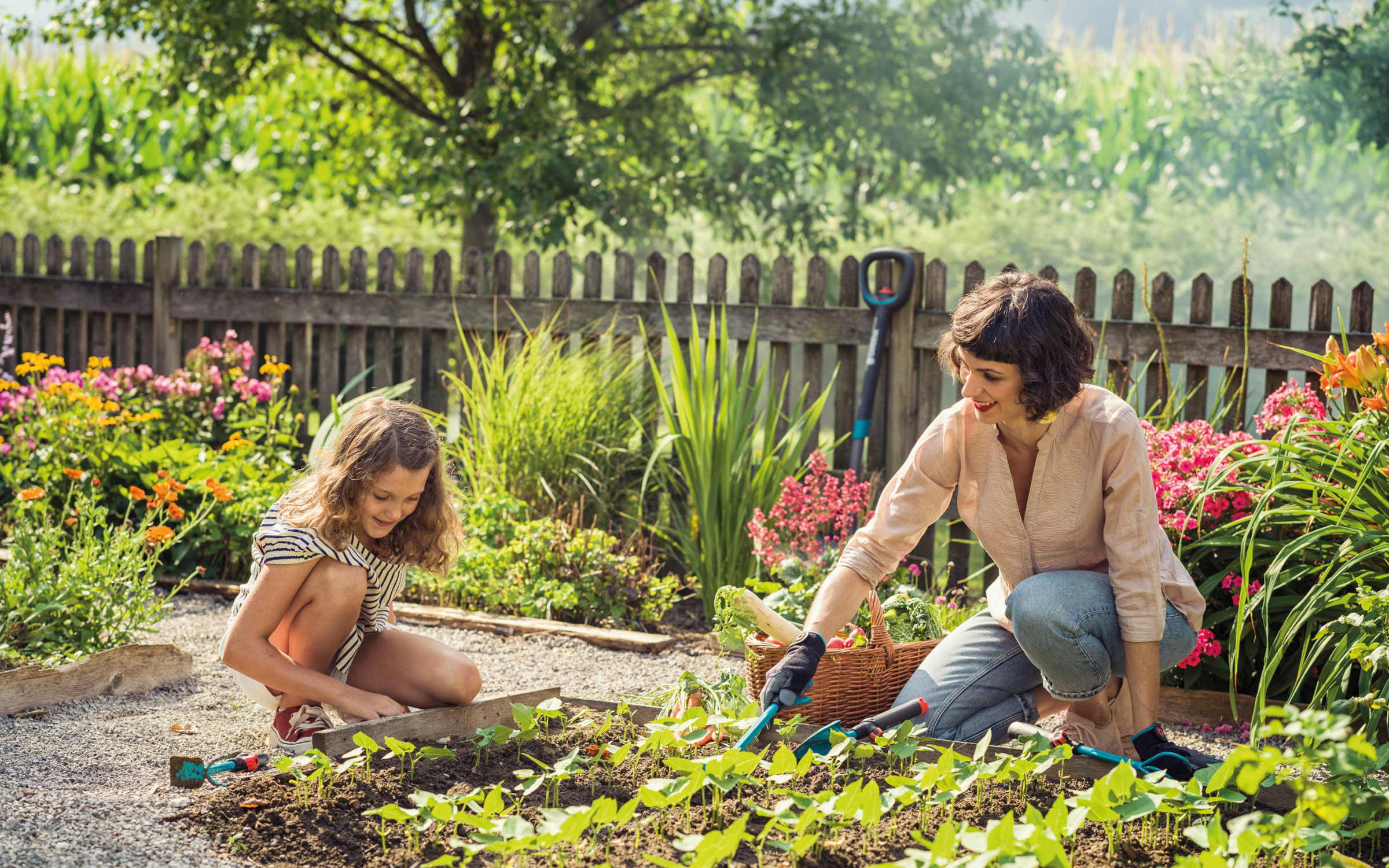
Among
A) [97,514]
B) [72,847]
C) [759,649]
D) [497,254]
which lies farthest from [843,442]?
[72,847]

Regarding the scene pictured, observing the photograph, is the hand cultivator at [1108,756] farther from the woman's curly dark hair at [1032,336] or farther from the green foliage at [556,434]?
the green foliage at [556,434]

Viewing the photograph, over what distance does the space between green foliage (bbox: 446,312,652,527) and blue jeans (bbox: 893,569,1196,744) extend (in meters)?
2.00

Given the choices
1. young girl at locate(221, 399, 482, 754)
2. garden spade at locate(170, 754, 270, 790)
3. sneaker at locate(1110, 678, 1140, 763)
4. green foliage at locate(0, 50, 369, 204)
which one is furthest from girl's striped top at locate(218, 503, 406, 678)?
green foliage at locate(0, 50, 369, 204)

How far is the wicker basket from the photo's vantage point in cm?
255

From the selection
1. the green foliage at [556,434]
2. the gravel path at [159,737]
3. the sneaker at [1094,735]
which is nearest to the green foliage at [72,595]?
the gravel path at [159,737]

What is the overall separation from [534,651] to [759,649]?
46.2 inches

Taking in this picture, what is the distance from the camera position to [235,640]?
229cm

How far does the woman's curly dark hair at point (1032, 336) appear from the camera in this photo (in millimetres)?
2170

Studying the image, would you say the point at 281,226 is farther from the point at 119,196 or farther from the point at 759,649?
the point at 759,649

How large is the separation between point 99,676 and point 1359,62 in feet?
22.6

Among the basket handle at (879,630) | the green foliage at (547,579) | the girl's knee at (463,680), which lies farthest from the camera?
the green foliage at (547,579)

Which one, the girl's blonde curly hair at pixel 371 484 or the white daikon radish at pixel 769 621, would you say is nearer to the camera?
the girl's blonde curly hair at pixel 371 484

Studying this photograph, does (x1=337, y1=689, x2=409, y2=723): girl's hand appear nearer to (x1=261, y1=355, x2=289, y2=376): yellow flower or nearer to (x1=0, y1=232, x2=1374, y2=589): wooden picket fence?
(x1=0, y1=232, x2=1374, y2=589): wooden picket fence

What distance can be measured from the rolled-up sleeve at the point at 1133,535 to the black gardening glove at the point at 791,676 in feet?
2.17
